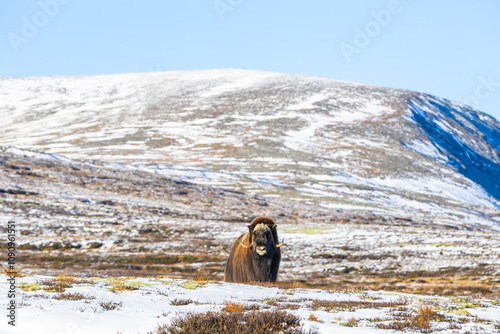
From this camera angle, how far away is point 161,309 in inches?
362

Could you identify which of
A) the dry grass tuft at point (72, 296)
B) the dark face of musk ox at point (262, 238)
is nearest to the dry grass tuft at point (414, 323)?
the dry grass tuft at point (72, 296)

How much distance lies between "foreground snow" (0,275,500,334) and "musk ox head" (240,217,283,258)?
263 cm

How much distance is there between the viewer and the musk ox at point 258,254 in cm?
1652

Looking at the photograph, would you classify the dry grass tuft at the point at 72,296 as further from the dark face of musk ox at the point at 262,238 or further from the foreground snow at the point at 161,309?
the dark face of musk ox at the point at 262,238

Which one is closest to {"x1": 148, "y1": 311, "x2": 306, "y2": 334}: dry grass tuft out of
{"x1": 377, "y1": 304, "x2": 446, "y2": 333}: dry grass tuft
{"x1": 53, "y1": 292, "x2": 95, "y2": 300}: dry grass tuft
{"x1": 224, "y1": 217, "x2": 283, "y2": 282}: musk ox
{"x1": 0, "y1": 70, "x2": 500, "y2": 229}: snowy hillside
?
{"x1": 377, "y1": 304, "x2": 446, "y2": 333}: dry grass tuft

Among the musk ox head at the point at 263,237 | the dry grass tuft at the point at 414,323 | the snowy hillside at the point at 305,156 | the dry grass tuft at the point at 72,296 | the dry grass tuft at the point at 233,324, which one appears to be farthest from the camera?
the snowy hillside at the point at 305,156

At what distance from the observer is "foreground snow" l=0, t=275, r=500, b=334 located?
7449mm

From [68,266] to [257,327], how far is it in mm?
33314

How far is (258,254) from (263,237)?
730 mm

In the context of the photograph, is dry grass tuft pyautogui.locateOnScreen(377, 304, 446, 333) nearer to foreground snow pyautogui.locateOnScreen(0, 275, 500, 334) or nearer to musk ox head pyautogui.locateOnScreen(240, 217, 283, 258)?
foreground snow pyautogui.locateOnScreen(0, 275, 500, 334)

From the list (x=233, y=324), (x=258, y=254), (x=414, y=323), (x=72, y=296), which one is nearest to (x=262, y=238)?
(x=258, y=254)

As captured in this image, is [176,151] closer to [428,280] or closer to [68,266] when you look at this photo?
[68,266]

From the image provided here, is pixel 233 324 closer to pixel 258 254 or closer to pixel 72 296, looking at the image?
pixel 72 296

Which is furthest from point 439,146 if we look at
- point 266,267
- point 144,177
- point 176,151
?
point 266,267
